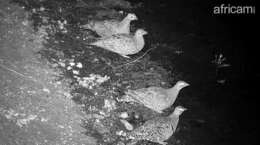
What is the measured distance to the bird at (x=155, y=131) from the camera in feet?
17.5

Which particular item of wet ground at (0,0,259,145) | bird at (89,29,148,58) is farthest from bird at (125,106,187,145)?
bird at (89,29,148,58)

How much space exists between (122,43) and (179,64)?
1.60m

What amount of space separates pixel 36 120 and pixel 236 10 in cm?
698

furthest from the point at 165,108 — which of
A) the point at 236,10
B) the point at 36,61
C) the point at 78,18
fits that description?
the point at 236,10

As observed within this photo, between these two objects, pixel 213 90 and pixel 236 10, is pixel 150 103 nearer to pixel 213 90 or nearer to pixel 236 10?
pixel 213 90

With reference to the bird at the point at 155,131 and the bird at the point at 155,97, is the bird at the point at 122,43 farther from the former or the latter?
the bird at the point at 155,131

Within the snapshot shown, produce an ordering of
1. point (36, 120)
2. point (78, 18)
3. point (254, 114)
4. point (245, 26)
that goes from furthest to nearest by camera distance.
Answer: point (245, 26), point (78, 18), point (254, 114), point (36, 120)

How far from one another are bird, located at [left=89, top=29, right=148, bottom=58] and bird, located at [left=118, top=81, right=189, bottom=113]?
1.30m

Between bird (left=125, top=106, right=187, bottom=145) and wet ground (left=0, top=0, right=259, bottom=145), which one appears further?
wet ground (left=0, top=0, right=259, bottom=145)

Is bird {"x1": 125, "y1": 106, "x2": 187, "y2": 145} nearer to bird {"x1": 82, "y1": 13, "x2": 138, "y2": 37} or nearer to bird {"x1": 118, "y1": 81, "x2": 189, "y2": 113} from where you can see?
bird {"x1": 118, "y1": 81, "x2": 189, "y2": 113}

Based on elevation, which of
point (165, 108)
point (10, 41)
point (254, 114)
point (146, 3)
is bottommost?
point (254, 114)

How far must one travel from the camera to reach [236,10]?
9.56 meters

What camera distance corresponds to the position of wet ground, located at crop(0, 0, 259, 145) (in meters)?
6.09

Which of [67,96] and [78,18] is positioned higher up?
[78,18]
